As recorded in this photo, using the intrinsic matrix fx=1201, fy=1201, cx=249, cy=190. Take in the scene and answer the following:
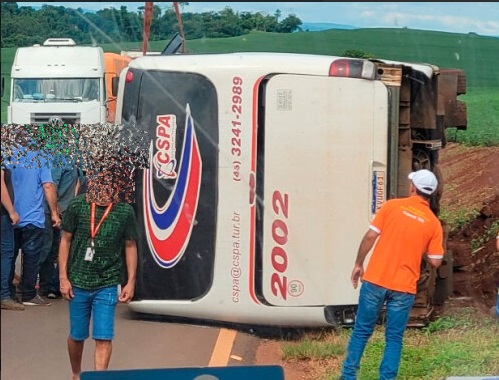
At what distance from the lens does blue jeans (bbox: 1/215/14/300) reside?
19.2 ft

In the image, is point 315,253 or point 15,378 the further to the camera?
point 315,253

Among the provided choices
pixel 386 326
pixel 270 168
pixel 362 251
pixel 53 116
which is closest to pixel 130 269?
pixel 53 116

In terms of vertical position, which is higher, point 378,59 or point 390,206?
point 378,59

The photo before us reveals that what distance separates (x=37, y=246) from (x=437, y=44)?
2.28m

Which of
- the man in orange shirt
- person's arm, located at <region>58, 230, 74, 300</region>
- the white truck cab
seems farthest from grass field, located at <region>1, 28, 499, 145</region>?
person's arm, located at <region>58, 230, 74, 300</region>

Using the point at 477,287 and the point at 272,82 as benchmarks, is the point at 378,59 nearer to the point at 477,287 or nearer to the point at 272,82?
the point at 272,82

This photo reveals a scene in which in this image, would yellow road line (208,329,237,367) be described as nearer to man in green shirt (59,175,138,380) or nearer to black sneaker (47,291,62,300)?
man in green shirt (59,175,138,380)

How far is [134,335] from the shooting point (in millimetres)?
6371

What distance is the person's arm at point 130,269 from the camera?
5992mm

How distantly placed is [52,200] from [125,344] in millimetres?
872

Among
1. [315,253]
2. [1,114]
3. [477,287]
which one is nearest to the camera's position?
[1,114]

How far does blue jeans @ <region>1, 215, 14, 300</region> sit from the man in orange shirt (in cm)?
177

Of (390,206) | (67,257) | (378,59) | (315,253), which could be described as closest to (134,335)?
(67,257)

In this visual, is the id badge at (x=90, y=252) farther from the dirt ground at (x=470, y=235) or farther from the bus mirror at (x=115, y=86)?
the dirt ground at (x=470, y=235)
